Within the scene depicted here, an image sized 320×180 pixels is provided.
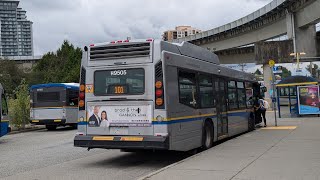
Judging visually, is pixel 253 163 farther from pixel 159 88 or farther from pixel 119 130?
pixel 119 130

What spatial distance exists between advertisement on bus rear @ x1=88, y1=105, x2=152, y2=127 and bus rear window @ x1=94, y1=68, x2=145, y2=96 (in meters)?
0.38

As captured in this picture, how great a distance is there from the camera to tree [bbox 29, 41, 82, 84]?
203 feet

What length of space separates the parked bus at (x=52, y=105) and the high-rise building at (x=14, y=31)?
90521 mm

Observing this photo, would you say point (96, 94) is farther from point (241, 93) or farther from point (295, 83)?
point (295, 83)

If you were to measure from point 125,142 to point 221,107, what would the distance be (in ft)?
16.5

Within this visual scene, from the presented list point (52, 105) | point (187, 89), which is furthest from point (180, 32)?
point (187, 89)

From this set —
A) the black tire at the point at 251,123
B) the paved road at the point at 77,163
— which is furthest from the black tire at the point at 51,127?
the black tire at the point at 251,123

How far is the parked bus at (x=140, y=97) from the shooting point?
10484 millimetres

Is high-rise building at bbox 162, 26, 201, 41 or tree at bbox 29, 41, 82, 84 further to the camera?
high-rise building at bbox 162, 26, 201, 41

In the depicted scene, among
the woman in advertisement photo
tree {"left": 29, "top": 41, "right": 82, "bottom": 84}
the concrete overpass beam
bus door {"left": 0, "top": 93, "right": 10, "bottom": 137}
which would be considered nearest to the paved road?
the woman in advertisement photo

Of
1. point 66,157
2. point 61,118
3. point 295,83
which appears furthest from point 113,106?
point 295,83

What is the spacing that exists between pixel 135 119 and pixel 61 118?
15.4 meters

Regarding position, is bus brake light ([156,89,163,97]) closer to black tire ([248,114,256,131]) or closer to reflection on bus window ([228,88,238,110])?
reflection on bus window ([228,88,238,110])

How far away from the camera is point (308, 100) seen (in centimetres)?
2752
